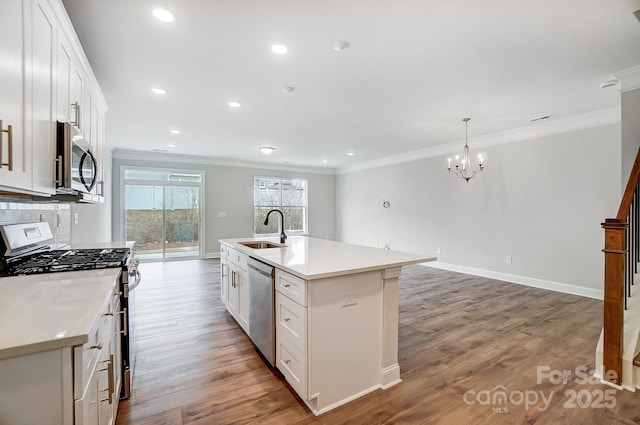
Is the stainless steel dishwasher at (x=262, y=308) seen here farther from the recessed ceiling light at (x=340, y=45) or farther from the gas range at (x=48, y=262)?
the recessed ceiling light at (x=340, y=45)

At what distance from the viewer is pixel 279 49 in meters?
2.42

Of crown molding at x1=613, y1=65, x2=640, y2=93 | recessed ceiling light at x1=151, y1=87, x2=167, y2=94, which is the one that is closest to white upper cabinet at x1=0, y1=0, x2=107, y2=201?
recessed ceiling light at x1=151, y1=87, x2=167, y2=94

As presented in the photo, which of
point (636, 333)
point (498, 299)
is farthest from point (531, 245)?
point (636, 333)

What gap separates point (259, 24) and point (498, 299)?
14.4 ft

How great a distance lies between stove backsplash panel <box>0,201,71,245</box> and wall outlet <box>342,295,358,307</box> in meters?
2.18

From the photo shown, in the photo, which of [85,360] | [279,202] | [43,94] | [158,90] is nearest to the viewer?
[85,360]

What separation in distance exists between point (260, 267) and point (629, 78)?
3.98 m

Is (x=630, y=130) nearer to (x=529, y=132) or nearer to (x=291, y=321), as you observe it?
(x=529, y=132)

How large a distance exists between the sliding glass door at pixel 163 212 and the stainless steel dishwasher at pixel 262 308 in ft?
17.7

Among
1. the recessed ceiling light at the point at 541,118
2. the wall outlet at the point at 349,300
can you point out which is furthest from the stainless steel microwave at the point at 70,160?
the recessed ceiling light at the point at 541,118

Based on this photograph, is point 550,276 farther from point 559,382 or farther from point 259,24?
point 259,24

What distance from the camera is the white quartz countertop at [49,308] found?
839 mm

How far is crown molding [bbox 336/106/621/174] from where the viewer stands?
3938mm

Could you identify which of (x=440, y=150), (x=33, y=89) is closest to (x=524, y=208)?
(x=440, y=150)
